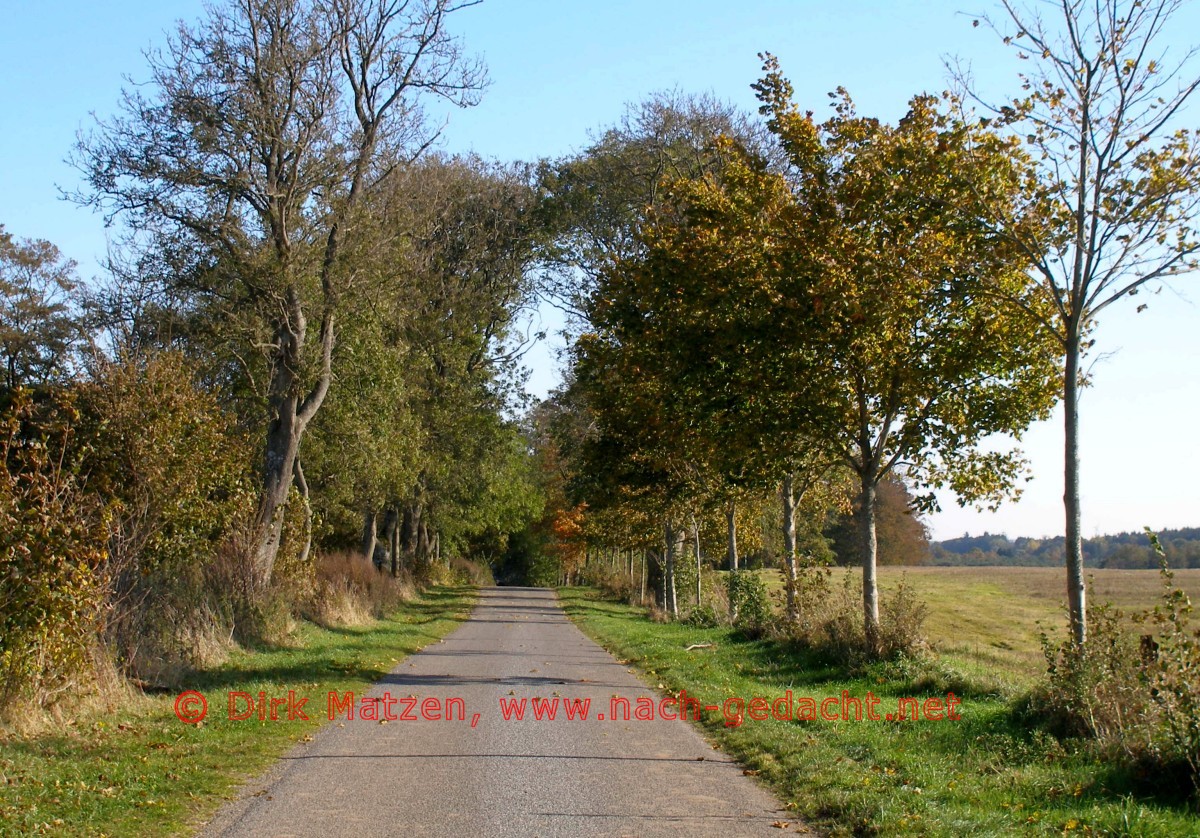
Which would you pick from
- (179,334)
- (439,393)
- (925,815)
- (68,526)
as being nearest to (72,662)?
(68,526)

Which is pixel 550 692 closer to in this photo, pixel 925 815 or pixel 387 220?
pixel 925 815

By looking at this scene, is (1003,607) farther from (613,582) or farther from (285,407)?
(285,407)

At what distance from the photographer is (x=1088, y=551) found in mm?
35219

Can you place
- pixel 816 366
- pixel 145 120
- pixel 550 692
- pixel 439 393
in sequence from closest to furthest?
pixel 550 692 → pixel 816 366 → pixel 145 120 → pixel 439 393

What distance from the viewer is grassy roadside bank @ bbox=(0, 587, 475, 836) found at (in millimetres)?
7102

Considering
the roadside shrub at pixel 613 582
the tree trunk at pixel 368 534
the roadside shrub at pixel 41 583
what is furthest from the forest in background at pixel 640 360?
the roadside shrub at pixel 613 582

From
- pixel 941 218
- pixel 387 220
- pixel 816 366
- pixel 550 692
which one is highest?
pixel 387 220

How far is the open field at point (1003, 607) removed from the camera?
18.6 m

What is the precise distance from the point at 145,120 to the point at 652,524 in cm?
1976

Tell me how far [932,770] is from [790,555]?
11.8 m

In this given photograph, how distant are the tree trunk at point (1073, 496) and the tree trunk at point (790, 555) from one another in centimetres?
758

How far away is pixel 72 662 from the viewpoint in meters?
10.4

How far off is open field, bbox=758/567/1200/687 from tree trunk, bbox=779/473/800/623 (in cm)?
117

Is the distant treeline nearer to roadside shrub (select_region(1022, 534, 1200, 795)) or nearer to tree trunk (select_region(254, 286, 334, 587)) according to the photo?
roadside shrub (select_region(1022, 534, 1200, 795))
